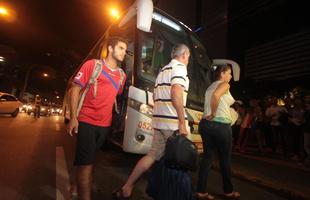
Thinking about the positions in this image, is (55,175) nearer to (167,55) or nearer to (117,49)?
(117,49)

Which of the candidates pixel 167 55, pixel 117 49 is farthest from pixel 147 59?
pixel 117 49

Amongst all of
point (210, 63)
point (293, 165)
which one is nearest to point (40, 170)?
point (210, 63)

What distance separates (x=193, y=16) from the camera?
70.3 ft

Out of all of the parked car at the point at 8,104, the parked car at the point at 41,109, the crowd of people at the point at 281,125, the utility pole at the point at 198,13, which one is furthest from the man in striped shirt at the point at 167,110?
the parked car at the point at 41,109

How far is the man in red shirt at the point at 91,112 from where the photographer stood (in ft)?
9.90

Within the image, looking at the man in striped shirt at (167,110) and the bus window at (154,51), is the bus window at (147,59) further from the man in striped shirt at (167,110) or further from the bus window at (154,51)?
the man in striped shirt at (167,110)

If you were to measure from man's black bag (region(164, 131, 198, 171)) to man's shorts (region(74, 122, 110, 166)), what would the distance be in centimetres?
76

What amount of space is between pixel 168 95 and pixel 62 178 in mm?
2347

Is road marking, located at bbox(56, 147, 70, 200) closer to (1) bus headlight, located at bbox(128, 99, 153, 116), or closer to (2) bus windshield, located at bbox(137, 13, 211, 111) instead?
(1) bus headlight, located at bbox(128, 99, 153, 116)

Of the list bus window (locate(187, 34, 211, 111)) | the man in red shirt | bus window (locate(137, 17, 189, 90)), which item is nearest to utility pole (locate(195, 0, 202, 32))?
bus window (locate(187, 34, 211, 111))

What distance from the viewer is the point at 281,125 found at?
9.73m

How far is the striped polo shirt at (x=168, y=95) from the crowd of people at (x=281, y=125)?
16.6ft

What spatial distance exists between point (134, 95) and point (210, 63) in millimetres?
2691

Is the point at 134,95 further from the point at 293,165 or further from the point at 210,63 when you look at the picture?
the point at 293,165
